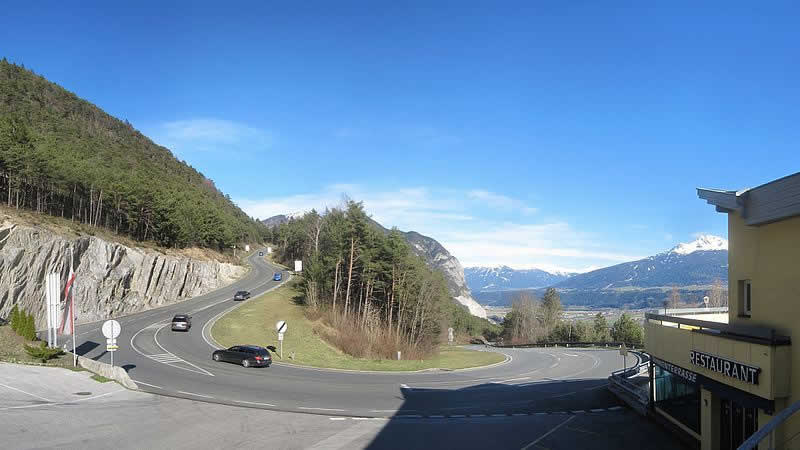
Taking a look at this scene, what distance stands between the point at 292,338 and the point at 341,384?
60.9ft

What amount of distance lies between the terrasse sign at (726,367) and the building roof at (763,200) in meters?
4.31

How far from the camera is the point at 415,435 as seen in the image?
19.9 m

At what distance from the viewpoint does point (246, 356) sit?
115ft

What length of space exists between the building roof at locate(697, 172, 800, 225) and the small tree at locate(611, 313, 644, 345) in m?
82.0

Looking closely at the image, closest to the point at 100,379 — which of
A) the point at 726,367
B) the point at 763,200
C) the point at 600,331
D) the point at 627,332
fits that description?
the point at 726,367

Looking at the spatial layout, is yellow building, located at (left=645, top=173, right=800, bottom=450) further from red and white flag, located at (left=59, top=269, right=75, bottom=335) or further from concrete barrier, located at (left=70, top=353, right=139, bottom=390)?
red and white flag, located at (left=59, top=269, right=75, bottom=335)

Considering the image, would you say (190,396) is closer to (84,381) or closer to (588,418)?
(84,381)

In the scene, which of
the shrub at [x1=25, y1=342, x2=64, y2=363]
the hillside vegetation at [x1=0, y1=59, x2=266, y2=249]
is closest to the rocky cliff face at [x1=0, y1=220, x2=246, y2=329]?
the hillside vegetation at [x1=0, y1=59, x2=266, y2=249]

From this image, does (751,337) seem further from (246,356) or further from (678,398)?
(246,356)

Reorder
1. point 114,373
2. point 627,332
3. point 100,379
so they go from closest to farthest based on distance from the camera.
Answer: point 100,379 < point 114,373 < point 627,332

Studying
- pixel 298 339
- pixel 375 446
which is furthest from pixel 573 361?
pixel 375 446

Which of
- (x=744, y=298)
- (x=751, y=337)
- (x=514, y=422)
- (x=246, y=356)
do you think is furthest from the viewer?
(x=246, y=356)

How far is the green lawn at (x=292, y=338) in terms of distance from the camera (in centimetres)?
4156

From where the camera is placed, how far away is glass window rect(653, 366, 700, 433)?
20.2 metres
